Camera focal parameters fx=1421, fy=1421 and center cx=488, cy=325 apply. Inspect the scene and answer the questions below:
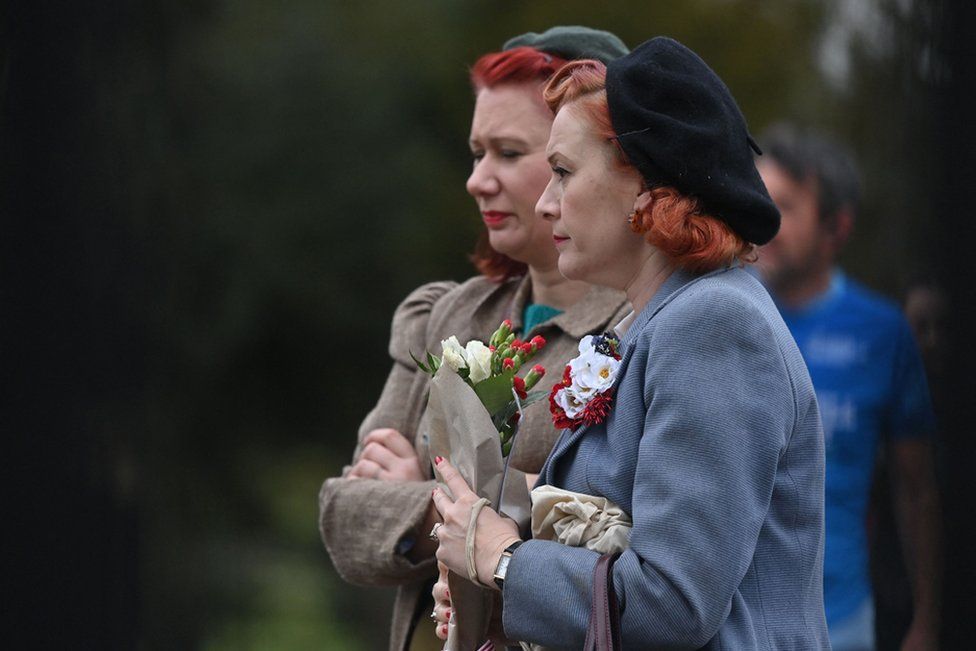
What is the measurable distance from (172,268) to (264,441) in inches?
43.4

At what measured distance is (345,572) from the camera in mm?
2902

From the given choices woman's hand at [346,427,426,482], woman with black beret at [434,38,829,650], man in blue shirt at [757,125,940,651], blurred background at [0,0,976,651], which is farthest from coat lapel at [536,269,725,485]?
blurred background at [0,0,976,651]

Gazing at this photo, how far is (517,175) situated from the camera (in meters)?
2.94

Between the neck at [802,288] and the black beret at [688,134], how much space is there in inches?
93.8

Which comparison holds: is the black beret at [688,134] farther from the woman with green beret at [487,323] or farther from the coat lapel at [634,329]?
the woman with green beret at [487,323]

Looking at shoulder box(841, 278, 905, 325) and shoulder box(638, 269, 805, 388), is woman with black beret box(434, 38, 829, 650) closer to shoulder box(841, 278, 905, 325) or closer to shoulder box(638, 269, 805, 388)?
shoulder box(638, 269, 805, 388)

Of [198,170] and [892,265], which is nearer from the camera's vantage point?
[892,265]

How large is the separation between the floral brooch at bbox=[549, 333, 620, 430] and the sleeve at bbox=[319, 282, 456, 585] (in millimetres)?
634

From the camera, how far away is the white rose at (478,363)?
2.24 metres

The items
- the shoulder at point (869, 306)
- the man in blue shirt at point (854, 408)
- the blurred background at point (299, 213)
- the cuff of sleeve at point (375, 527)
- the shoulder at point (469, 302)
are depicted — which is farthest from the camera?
the blurred background at point (299, 213)

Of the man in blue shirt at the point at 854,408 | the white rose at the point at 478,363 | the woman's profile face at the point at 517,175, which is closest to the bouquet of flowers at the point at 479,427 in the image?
the white rose at the point at 478,363

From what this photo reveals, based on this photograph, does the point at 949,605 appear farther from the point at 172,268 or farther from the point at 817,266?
the point at 172,268

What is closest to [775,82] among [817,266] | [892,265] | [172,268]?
[892,265]

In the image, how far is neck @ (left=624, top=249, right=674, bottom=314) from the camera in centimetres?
219
